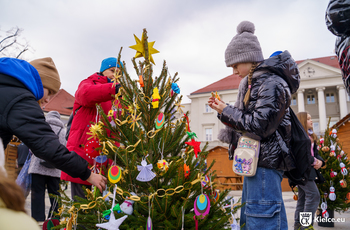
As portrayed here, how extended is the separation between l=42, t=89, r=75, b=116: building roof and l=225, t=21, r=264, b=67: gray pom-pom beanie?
90.9 feet

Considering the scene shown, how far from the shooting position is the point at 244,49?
216cm

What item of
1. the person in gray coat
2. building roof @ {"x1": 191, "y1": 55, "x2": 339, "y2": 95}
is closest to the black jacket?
the person in gray coat

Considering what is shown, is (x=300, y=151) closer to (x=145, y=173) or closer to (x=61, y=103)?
(x=145, y=173)

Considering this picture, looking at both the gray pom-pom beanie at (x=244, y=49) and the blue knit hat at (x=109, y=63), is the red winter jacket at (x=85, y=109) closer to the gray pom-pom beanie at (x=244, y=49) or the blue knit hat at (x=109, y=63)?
the blue knit hat at (x=109, y=63)

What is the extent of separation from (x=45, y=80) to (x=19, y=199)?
2053 mm

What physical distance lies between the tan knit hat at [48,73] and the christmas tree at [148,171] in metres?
0.66

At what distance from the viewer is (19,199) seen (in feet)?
2.58

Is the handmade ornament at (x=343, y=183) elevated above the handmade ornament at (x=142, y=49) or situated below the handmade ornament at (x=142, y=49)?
below

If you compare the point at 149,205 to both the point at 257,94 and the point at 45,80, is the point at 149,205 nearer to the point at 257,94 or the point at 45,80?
the point at 257,94

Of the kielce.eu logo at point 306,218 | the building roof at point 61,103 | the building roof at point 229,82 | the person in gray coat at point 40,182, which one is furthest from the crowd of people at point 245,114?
the building roof at point 229,82

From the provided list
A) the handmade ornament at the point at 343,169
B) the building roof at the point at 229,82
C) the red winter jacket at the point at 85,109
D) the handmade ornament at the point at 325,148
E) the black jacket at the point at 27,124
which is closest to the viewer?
the black jacket at the point at 27,124

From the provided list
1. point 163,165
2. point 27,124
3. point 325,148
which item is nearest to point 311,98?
point 325,148

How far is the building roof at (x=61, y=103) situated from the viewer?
91.5 feet

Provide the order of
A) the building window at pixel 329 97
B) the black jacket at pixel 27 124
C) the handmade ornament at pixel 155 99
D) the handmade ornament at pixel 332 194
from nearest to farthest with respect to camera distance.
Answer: the black jacket at pixel 27 124 → the handmade ornament at pixel 155 99 → the handmade ornament at pixel 332 194 → the building window at pixel 329 97
